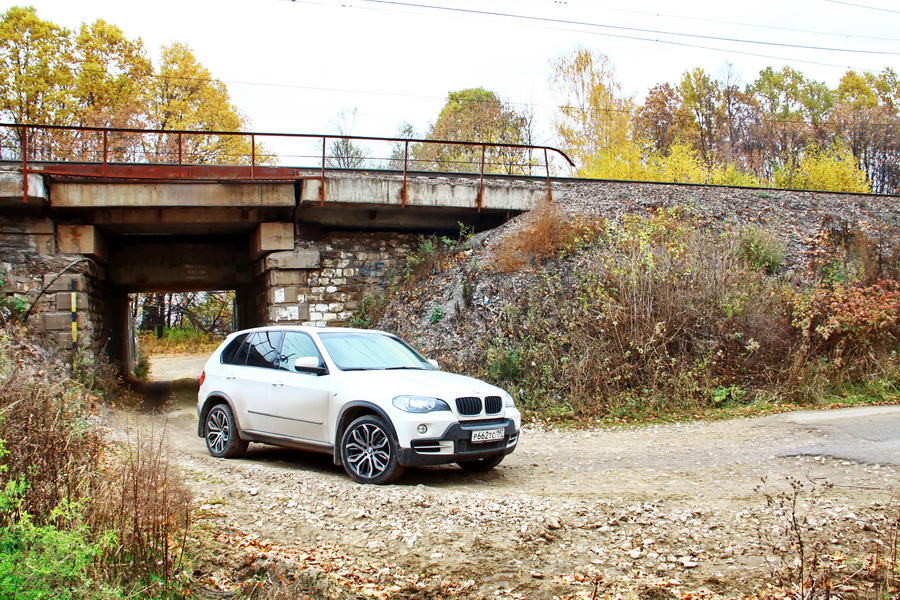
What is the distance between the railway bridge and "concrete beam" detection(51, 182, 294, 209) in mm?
21

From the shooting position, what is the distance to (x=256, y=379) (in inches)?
319

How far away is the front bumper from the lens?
6.51 m

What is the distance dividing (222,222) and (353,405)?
10.1m

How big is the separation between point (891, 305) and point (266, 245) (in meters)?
12.6

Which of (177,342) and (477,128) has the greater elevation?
(477,128)

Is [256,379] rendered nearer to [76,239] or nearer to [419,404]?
[419,404]

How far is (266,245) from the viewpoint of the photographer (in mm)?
15555

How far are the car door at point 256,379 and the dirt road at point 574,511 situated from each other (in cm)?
52

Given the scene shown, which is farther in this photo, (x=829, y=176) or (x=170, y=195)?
(x=829, y=176)

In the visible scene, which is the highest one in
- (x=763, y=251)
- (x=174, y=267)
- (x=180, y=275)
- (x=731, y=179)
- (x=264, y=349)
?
(x=731, y=179)

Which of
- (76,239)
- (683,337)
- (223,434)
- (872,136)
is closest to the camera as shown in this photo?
(223,434)

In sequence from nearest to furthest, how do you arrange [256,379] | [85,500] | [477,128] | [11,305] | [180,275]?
[85,500] < [256,379] < [11,305] < [180,275] < [477,128]

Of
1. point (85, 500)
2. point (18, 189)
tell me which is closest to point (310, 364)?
point (85, 500)

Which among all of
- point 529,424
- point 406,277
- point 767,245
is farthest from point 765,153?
point 529,424
